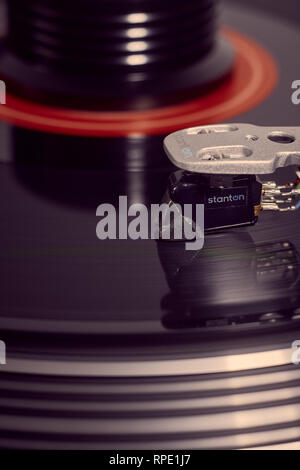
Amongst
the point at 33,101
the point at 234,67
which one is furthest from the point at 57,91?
the point at 234,67

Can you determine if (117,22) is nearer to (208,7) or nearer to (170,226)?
(208,7)

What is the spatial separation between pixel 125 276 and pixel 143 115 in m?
0.34

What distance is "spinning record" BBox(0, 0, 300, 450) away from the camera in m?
1.03

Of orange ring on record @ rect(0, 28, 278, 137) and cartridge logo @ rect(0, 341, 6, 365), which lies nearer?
cartridge logo @ rect(0, 341, 6, 365)

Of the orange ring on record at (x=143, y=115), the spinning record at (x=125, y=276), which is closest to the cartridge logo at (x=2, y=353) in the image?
the spinning record at (x=125, y=276)

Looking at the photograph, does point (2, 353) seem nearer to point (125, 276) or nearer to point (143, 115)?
point (125, 276)

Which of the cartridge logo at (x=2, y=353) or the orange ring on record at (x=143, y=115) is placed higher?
the orange ring on record at (x=143, y=115)

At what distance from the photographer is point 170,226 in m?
1.16

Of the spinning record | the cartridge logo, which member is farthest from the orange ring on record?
the cartridge logo

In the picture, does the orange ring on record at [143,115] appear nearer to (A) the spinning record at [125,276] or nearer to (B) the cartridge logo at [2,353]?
(A) the spinning record at [125,276]

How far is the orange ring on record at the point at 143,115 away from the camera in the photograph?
1.37 m

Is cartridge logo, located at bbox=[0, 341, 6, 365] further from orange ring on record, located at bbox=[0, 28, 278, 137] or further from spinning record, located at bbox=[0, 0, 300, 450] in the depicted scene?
orange ring on record, located at bbox=[0, 28, 278, 137]

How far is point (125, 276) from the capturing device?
3.68 ft

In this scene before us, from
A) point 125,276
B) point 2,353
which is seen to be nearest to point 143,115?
point 125,276
